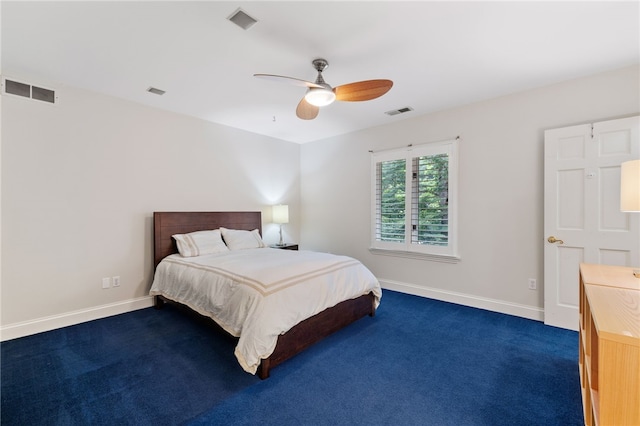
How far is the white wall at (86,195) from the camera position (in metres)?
2.75

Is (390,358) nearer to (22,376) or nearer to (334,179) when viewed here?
(22,376)

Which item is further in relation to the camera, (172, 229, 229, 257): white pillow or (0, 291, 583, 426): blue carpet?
(172, 229, 229, 257): white pillow

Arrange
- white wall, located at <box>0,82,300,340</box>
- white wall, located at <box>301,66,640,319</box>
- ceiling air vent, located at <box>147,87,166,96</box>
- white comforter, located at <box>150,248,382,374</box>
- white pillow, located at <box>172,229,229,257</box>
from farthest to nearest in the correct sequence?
white pillow, located at <box>172,229,229,257</box>
ceiling air vent, located at <box>147,87,166,96</box>
white wall, located at <box>301,66,640,319</box>
white wall, located at <box>0,82,300,340</box>
white comforter, located at <box>150,248,382,374</box>

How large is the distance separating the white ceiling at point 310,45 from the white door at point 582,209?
0.71 meters

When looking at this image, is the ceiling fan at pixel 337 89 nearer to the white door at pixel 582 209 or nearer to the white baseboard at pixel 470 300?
the white door at pixel 582 209

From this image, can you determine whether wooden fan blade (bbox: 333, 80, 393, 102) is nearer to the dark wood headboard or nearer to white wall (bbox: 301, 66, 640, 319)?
white wall (bbox: 301, 66, 640, 319)

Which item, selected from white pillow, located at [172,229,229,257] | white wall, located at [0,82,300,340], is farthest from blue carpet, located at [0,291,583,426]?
white pillow, located at [172,229,229,257]

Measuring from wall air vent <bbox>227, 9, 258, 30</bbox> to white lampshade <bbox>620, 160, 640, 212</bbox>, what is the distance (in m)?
2.71

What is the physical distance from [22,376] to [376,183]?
4373 millimetres

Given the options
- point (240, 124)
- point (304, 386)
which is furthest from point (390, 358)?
point (240, 124)

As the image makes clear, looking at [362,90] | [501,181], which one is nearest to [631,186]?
[501,181]

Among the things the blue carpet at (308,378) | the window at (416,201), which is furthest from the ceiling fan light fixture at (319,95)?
the blue carpet at (308,378)

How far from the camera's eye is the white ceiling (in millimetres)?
1923

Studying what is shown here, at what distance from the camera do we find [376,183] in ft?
14.9
